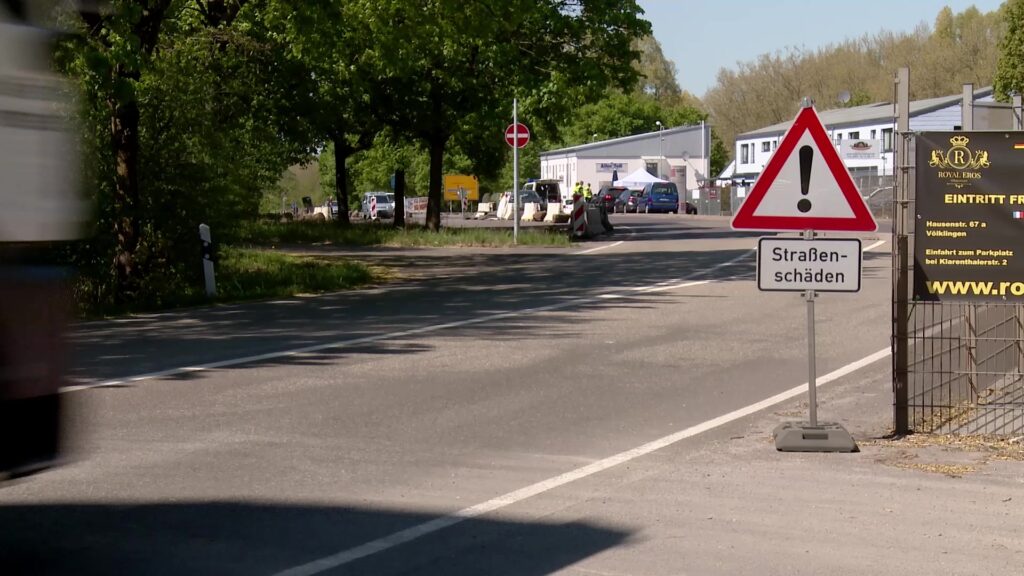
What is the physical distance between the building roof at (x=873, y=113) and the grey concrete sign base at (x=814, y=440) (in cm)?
6270

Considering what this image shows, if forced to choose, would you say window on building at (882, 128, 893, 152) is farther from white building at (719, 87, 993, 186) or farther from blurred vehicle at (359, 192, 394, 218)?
blurred vehicle at (359, 192, 394, 218)

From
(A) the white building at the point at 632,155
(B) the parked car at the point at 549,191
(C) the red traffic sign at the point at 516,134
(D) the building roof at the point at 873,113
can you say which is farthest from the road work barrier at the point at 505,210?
(A) the white building at the point at 632,155

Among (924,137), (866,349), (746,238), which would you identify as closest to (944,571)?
(924,137)

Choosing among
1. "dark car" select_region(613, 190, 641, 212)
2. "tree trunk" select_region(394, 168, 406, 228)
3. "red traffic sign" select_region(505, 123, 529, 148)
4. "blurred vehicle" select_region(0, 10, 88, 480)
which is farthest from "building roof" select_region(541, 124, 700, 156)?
"blurred vehicle" select_region(0, 10, 88, 480)

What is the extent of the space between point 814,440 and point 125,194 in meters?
12.8

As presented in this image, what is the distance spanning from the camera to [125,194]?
18172 millimetres

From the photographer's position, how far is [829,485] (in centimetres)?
730

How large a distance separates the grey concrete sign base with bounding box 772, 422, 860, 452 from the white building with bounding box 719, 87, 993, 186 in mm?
47875

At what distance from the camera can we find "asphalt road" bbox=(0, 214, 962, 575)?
5.98m

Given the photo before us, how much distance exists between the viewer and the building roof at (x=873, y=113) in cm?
7250

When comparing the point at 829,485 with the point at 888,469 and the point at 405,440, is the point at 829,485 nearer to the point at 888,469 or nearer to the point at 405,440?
the point at 888,469

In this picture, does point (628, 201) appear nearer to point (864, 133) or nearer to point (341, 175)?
point (864, 133)

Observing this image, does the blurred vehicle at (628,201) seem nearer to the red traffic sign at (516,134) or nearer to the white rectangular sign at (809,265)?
the red traffic sign at (516,134)

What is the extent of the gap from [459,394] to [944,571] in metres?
5.17
